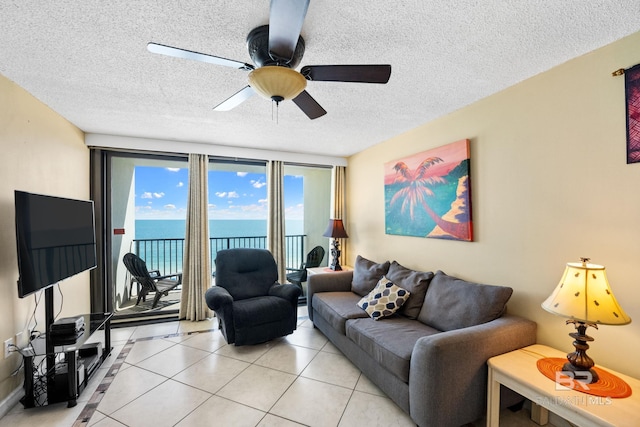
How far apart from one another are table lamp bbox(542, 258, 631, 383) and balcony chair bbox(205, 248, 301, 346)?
92.1 inches

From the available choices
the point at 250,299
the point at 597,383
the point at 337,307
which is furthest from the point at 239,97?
the point at 597,383

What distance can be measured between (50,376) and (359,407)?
2.37 m

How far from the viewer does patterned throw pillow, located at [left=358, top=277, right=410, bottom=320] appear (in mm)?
2564

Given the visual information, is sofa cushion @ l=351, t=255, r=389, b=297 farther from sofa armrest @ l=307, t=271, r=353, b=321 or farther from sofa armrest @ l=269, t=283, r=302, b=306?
sofa armrest @ l=269, t=283, r=302, b=306

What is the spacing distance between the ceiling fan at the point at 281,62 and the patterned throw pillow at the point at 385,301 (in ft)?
6.31

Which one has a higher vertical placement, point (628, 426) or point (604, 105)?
point (604, 105)

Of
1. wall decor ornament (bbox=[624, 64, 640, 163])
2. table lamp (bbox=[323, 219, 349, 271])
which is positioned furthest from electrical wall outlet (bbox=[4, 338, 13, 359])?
wall decor ornament (bbox=[624, 64, 640, 163])

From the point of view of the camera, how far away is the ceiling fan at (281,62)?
1.22m

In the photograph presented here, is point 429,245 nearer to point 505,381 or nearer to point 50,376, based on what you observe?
point 505,381

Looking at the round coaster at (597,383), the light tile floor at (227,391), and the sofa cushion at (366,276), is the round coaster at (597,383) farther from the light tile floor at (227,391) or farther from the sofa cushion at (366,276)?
the sofa cushion at (366,276)

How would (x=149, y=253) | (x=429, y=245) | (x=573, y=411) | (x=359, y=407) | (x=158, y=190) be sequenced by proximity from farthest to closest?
(x=158, y=190)
(x=149, y=253)
(x=429, y=245)
(x=359, y=407)
(x=573, y=411)

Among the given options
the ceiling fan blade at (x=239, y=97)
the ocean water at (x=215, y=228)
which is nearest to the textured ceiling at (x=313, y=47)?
the ceiling fan blade at (x=239, y=97)

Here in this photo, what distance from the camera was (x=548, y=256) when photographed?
193 cm

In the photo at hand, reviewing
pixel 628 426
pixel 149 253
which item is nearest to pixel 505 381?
pixel 628 426
